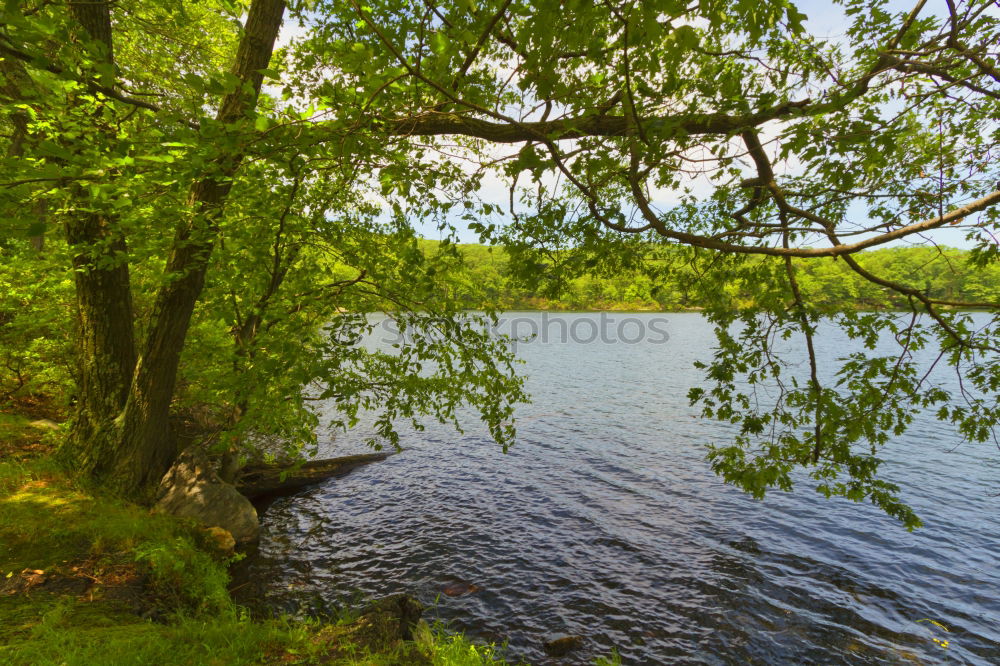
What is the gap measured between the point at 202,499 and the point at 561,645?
7.72 metres

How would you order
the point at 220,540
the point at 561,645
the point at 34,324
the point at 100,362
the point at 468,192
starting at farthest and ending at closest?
the point at 34,324
the point at 220,540
the point at 100,362
the point at 561,645
the point at 468,192

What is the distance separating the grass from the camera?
4992 millimetres

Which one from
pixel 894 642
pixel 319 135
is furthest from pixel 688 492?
pixel 319 135

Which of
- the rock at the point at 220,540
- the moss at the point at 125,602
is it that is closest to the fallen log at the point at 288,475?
the rock at the point at 220,540

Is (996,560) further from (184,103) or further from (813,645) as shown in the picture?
(184,103)

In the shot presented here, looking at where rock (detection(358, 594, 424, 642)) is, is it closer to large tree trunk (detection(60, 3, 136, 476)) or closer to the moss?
the moss

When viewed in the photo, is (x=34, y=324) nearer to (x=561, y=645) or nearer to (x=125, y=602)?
(x=125, y=602)

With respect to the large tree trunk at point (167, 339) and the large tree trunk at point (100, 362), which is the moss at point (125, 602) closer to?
the large tree trunk at point (100, 362)

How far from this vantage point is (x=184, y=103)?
6.99 metres

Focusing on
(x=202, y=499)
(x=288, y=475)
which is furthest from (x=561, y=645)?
(x=288, y=475)

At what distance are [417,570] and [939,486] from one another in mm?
18888

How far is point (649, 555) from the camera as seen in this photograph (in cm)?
1145

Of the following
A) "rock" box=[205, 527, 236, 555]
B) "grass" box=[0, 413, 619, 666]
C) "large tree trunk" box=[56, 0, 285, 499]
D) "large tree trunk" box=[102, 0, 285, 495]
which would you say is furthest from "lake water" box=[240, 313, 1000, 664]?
"large tree trunk" box=[56, 0, 285, 499]

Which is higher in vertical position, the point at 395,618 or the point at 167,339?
the point at 167,339
